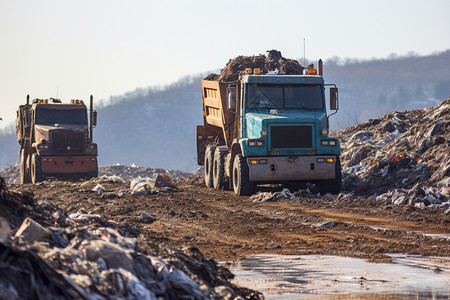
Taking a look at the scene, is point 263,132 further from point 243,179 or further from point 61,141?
point 61,141

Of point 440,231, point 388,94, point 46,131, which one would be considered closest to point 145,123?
point 388,94

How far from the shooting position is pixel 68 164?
27422 mm

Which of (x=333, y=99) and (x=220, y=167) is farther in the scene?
(x=220, y=167)

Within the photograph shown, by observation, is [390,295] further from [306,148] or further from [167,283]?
[306,148]

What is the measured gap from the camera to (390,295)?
7.90m

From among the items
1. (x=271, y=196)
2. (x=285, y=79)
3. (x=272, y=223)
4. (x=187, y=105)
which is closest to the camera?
(x=272, y=223)

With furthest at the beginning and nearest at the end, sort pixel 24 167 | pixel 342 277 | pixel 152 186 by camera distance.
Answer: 1. pixel 24 167
2. pixel 152 186
3. pixel 342 277

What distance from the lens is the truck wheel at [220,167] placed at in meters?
21.6

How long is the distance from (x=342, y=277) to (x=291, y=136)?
10.3 metres

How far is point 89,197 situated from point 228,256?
9759 mm

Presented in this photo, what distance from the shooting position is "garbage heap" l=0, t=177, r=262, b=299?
5.76m

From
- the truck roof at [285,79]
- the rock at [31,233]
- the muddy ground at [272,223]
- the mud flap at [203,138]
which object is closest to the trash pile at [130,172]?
the mud flap at [203,138]

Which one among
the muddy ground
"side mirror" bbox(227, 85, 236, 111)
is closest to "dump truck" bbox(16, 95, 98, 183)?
the muddy ground

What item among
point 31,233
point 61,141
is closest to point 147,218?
point 31,233
